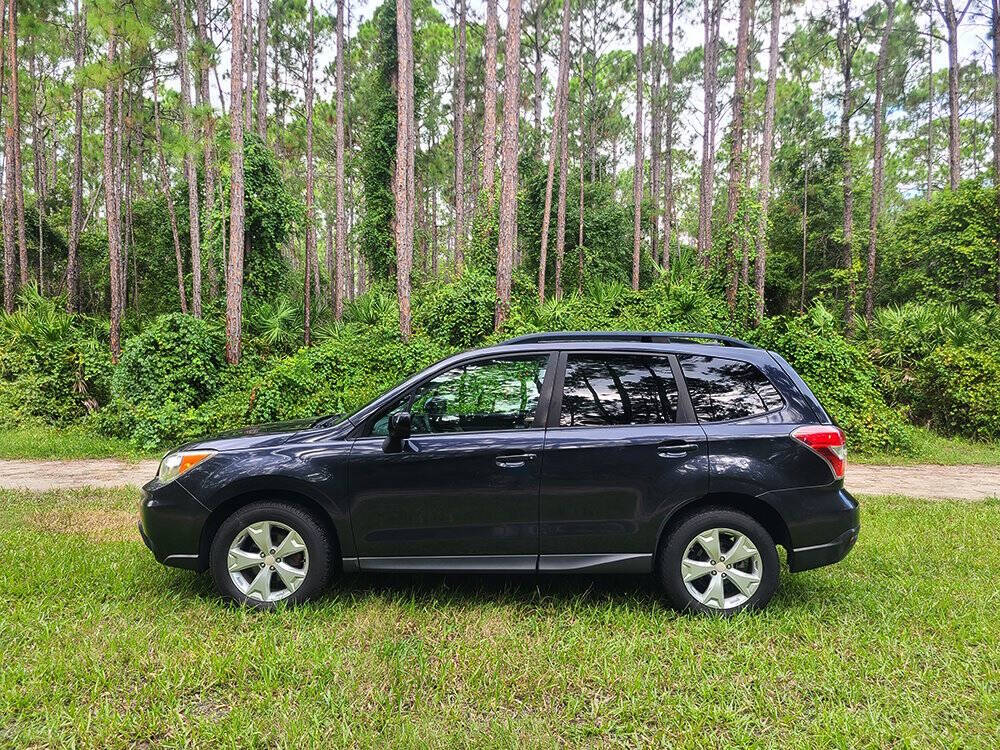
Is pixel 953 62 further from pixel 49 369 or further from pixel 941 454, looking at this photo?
pixel 49 369

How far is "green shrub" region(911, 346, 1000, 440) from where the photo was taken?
A: 33.2 feet

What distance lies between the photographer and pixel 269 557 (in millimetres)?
3512

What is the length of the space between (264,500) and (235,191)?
8.76 metres

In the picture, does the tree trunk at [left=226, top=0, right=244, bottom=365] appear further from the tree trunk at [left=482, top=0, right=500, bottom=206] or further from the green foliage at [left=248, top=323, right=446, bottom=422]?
the tree trunk at [left=482, top=0, right=500, bottom=206]

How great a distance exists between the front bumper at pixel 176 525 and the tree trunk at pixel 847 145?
1683 cm

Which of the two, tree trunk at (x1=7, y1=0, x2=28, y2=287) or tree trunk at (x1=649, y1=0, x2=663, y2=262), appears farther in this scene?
tree trunk at (x1=649, y1=0, x2=663, y2=262)

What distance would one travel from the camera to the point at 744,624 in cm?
333

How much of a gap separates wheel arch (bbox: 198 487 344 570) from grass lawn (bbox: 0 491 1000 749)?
34cm

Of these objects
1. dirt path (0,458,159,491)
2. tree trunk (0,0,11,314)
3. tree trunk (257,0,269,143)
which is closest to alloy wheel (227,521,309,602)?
dirt path (0,458,159,491)

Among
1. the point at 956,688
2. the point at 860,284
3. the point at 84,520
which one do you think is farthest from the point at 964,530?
the point at 860,284

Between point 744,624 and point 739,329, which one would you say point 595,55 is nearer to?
point 739,329

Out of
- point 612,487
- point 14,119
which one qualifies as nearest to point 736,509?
point 612,487

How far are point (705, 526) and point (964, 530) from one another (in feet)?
11.9

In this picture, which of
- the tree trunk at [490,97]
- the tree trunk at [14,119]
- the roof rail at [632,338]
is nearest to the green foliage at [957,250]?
the tree trunk at [490,97]
